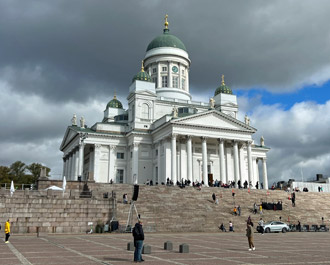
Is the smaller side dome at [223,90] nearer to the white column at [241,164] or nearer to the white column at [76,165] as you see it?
the white column at [241,164]

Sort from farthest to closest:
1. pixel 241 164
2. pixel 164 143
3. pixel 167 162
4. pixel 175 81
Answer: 1. pixel 175 81
2. pixel 241 164
3. pixel 164 143
4. pixel 167 162

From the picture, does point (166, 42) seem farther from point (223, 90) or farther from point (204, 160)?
point (204, 160)

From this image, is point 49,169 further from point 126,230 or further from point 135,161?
point 126,230

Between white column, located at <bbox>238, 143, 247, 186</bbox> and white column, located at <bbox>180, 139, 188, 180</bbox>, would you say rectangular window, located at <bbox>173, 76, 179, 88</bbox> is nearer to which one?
white column, located at <bbox>180, 139, 188, 180</bbox>

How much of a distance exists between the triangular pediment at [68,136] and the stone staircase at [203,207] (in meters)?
23.0

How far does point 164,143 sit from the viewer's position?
55531 mm

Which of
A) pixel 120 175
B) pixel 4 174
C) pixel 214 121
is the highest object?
pixel 214 121

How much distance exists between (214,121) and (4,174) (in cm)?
4959

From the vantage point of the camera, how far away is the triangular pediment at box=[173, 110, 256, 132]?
54.7 m

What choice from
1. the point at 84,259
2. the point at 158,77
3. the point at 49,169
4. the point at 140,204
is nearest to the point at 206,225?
the point at 140,204

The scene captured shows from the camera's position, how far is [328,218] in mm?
40375

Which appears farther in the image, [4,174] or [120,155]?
[4,174]

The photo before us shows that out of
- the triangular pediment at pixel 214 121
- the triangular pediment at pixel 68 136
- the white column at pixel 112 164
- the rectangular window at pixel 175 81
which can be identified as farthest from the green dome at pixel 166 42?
the white column at pixel 112 164

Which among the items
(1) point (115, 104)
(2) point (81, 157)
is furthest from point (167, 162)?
(1) point (115, 104)
